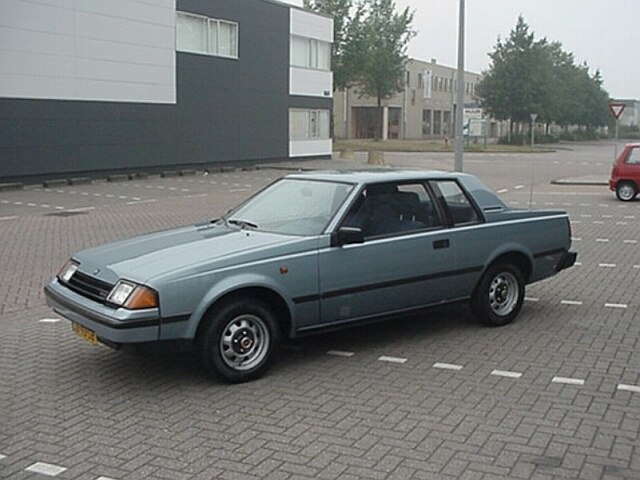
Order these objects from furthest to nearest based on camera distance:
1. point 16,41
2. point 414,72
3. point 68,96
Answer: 1. point 414,72
2. point 68,96
3. point 16,41

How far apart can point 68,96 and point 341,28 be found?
43.5 m

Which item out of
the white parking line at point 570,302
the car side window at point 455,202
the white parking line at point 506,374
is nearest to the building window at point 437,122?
the white parking line at point 570,302

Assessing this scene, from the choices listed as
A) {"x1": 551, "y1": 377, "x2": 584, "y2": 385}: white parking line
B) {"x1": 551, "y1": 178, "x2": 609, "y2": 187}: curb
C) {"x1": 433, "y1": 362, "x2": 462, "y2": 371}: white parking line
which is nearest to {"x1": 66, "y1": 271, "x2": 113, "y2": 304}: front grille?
{"x1": 433, "y1": 362, "x2": 462, "y2": 371}: white parking line

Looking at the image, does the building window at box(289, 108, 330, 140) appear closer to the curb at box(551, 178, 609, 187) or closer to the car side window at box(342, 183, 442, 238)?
the curb at box(551, 178, 609, 187)

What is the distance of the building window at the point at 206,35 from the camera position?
3184 centimetres

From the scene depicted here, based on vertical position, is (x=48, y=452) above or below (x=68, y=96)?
below

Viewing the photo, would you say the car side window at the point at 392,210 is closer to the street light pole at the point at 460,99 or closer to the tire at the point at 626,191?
the street light pole at the point at 460,99

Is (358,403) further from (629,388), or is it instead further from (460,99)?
(460,99)

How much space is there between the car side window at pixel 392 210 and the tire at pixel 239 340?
110cm

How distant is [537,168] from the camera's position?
41000 millimetres

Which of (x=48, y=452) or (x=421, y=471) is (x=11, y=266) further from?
(x=421, y=471)

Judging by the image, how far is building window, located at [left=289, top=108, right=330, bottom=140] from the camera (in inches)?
1581

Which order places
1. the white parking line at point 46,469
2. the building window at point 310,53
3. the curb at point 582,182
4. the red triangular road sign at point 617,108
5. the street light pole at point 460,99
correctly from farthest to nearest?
1. the building window at point 310,53
2. the red triangular road sign at point 617,108
3. the curb at point 582,182
4. the street light pole at point 460,99
5. the white parking line at point 46,469

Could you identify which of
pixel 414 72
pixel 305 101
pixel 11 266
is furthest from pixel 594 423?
pixel 414 72
